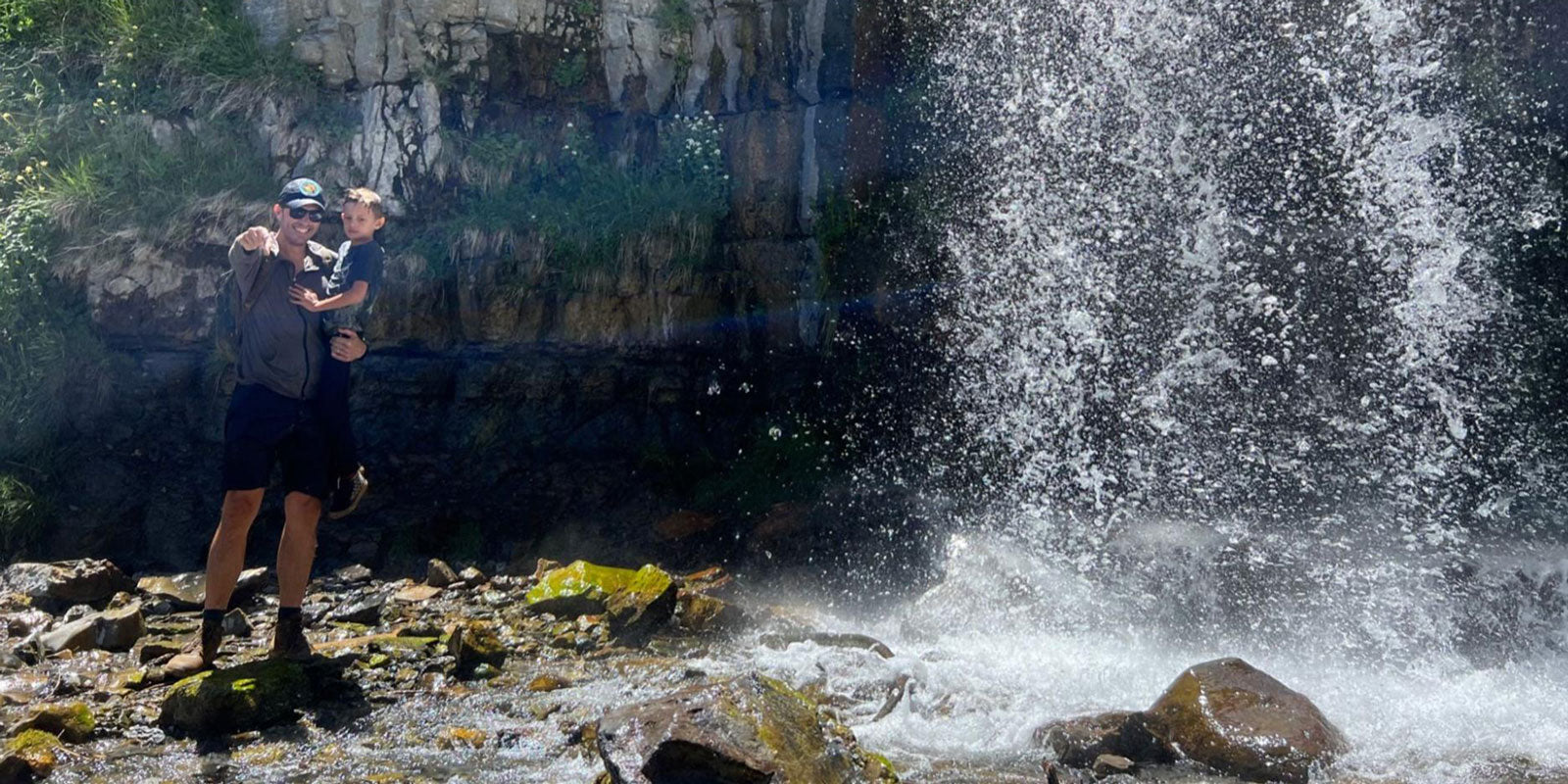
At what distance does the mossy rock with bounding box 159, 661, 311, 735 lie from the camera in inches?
166

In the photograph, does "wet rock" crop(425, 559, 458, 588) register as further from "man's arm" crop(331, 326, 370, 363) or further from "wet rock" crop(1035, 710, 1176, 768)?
"wet rock" crop(1035, 710, 1176, 768)

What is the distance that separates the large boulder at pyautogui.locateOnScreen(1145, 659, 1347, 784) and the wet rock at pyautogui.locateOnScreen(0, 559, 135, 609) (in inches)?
219

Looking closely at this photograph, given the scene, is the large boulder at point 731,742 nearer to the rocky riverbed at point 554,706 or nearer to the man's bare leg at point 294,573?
the rocky riverbed at point 554,706

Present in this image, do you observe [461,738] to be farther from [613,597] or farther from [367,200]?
[367,200]

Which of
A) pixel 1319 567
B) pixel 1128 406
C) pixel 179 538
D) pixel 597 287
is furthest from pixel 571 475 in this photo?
pixel 1319 567

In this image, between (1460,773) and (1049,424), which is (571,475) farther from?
(1460,773)

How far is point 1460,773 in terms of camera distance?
4203mm

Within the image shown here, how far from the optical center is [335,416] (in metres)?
5.05

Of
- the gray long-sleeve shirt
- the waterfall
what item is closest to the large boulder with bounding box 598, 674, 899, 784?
the gray long-sleeve shirt

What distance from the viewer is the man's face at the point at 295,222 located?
194 inches

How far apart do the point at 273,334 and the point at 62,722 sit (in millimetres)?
1622

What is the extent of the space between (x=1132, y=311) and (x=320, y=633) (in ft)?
17.2

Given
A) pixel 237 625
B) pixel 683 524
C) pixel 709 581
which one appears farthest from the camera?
pixel 683 524

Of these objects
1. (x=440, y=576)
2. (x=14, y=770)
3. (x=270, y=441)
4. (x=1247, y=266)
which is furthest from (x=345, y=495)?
(x=1247, y=266)
